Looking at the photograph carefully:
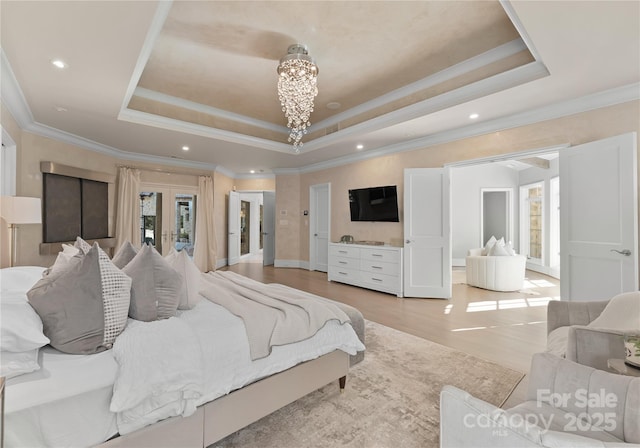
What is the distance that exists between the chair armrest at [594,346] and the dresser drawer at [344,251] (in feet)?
13.1

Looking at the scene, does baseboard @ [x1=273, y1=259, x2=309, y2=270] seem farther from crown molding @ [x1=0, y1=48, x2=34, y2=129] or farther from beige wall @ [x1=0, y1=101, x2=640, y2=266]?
crown molding @ [x1=0, y1=48, x2=34, y2=129]

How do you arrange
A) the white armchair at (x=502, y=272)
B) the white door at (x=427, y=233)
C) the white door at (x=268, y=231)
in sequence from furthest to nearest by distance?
the white door at (x=268, y=231), the white armchair at (x=502, y=272), the white door at (x=427, y=233)

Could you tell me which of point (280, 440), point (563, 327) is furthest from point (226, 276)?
point (563, 327)

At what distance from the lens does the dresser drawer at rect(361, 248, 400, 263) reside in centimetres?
497

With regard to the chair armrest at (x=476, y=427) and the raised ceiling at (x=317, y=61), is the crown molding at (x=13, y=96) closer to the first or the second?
the raised ceiling at (x=317, y=61)

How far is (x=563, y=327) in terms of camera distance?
6.76 feet

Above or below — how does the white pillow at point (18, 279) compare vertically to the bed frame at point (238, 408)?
above

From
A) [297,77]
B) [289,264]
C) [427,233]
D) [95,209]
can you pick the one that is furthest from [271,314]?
[289,264]

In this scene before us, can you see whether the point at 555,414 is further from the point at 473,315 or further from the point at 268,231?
the point at 268,231

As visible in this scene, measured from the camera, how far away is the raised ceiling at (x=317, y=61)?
6.95 feet

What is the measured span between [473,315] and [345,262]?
247 cm

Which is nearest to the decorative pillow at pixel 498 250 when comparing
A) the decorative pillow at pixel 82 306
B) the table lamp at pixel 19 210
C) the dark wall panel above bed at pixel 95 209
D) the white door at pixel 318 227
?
the white door at pixel 318 227

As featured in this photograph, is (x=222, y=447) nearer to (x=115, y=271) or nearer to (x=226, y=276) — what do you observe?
(x=115, y=271)

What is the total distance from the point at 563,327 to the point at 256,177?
7.66 m
